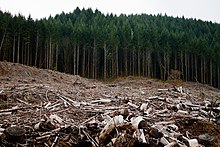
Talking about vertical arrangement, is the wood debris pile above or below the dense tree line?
below

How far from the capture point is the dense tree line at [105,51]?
4912 cm

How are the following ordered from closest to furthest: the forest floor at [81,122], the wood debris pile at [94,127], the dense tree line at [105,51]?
the wood debris pile at [94,127] < the forest floor at [81,122] < the dense tree line at [105,51]

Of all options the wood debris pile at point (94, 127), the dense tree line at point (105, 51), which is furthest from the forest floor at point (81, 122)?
the dense tree line at point (105, 51)

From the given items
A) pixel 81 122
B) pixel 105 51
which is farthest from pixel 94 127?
pixel 105 51

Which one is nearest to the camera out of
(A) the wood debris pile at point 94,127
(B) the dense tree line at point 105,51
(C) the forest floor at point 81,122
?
(A) the wood debris pile at point 94,127

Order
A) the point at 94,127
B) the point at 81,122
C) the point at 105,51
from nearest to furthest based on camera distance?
the point at 94,127, the point at 81,122, the point at 105,51

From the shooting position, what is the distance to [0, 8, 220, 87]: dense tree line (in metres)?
49.1

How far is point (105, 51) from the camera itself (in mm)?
54375

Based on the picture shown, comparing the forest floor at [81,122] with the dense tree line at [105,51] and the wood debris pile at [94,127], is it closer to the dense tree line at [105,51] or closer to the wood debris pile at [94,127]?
the wood debris pile at [94,127]

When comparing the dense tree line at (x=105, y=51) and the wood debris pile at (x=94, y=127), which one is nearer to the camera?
the wood debris pile at (x=94, y=127)

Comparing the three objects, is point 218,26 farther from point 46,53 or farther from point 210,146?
point 210,146

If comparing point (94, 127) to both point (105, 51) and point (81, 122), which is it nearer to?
point (81, 122)

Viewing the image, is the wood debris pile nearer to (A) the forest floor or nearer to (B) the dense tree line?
(A) the forest floor

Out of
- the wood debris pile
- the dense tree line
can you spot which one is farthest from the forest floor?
the dense tree line
